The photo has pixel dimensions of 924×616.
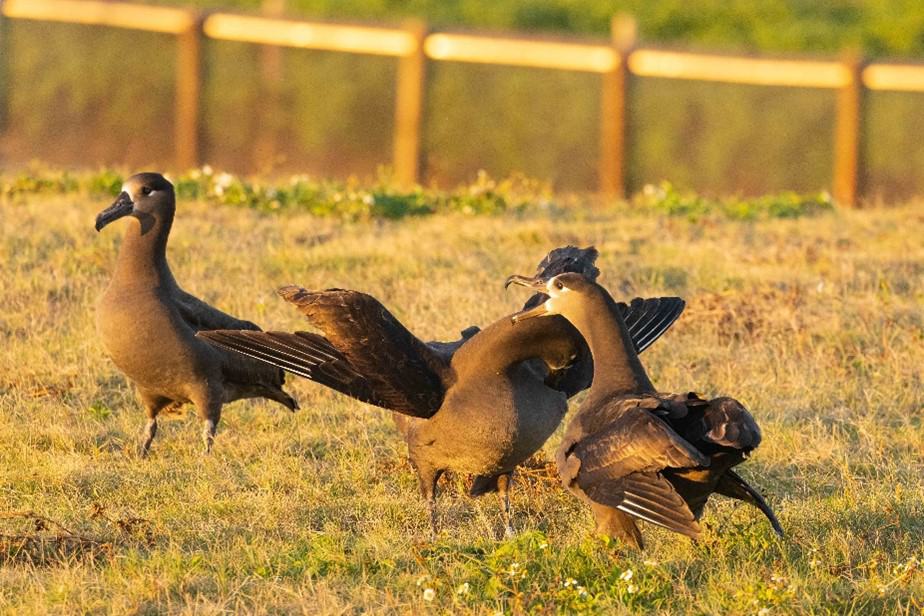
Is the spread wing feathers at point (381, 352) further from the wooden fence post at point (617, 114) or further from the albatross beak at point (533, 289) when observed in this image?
the wooden fence post at point (617, 114)

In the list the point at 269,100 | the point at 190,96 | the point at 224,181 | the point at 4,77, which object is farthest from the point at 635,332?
the point at 4,77

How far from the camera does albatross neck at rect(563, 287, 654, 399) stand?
655cm

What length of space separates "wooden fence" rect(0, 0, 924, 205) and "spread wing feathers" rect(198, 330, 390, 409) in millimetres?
9479

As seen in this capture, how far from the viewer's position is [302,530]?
6.90 m

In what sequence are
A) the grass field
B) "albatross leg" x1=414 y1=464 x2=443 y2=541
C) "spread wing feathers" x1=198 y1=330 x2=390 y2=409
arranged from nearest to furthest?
the grass field, "spread wing feathers" x1=198 y1=330 x2=390 y2=409, "albatross leg" x1=414 y1=464 x2=443 y2=541

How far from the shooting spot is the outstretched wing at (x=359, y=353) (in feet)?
22.5

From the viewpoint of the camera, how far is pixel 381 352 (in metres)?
6.88

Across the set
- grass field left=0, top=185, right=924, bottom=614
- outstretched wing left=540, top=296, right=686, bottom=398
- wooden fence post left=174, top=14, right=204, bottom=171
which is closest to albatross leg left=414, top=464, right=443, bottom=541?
grass field left=0, top=185, right=924, bottom=614

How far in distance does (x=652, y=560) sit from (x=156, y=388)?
117 inches

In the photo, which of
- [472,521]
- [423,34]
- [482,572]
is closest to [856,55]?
[423,34]

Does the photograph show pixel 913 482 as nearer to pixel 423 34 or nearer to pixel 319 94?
pixel 423 34

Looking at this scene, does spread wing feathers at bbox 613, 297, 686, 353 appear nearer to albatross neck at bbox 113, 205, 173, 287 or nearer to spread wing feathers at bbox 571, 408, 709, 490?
spread wing feathers at bbox 571, 408, 709, 490

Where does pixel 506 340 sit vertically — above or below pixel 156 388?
above

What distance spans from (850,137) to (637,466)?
11.3 meters
